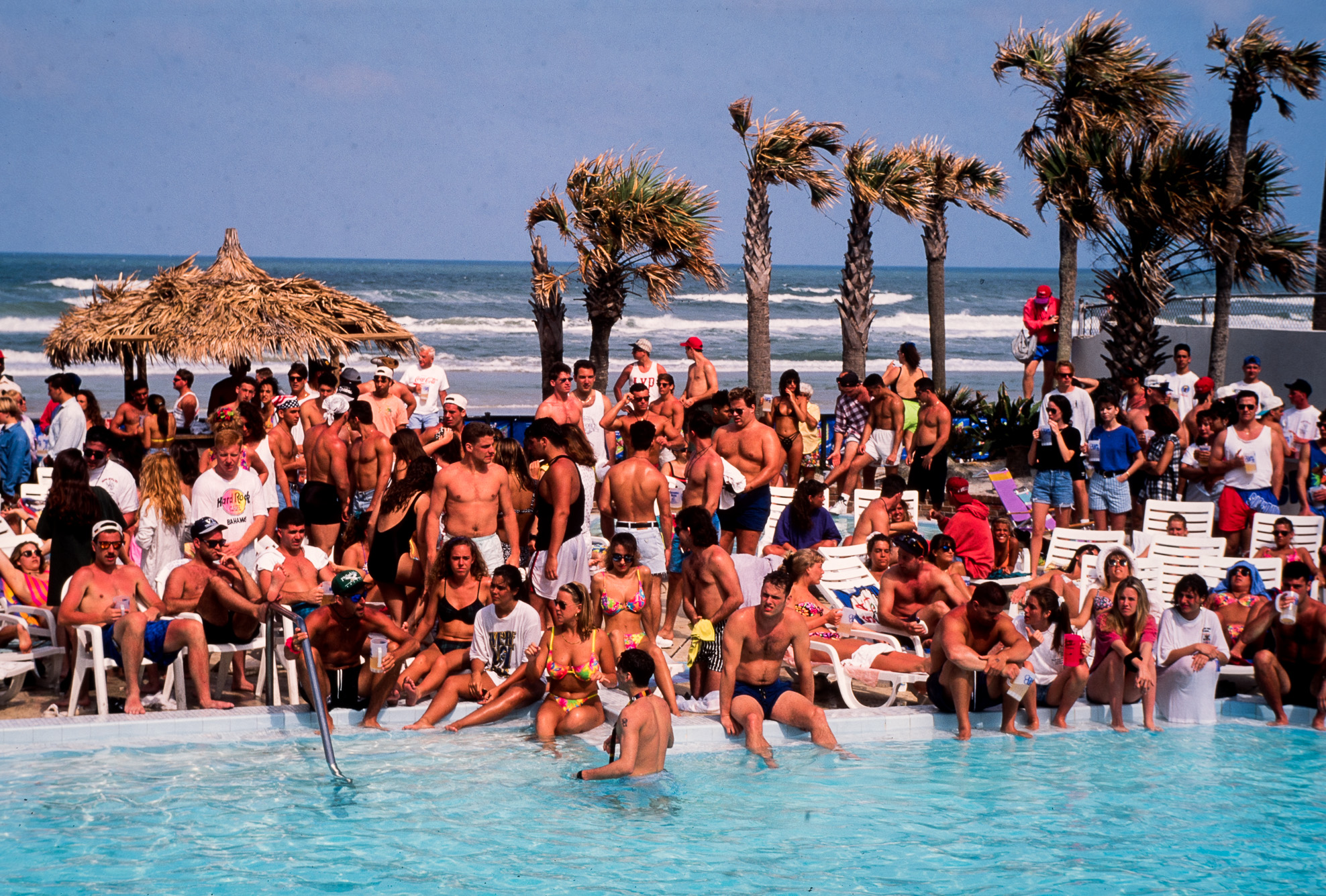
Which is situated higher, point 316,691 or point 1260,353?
point 1260,353

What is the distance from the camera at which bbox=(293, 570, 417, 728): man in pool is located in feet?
22.8

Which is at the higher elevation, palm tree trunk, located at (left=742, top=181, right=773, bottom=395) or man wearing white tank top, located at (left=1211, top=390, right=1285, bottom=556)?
palm tree trunk, located at (left=742, top=181, right=773, bottom=395)

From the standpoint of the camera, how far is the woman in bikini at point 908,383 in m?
12.8

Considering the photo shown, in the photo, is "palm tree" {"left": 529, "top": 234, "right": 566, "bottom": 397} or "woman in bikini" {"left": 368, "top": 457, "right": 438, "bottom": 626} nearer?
"woman in bikini" {"left": 368, "top": 457, "right": 438, "bottom": 626}

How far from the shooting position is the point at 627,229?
634 inches

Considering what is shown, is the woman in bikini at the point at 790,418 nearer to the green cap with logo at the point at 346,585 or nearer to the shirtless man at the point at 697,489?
the shirtless man at the point at 697,489

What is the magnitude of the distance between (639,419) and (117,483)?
4.09 metres

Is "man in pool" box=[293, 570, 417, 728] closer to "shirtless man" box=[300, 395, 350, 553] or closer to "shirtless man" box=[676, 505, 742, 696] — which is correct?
"shirtless man" box=[676, 505, 742, 696]

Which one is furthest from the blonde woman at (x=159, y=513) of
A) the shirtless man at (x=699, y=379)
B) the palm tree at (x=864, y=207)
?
the palm tree at (x=864, y=207)

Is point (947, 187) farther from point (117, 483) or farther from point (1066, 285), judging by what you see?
point (117, 483)

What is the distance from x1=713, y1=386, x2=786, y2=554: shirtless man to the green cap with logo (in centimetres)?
353

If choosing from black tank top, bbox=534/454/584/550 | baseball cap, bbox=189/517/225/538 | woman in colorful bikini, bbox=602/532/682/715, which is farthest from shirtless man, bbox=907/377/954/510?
baseball cap, bbox=189/517/225/538

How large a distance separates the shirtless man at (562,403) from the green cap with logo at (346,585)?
389 centimetres

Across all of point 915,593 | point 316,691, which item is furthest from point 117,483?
point 915,593
